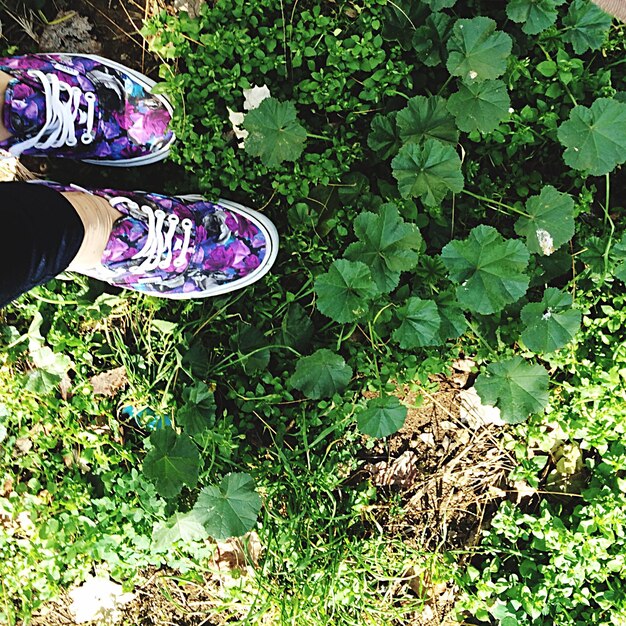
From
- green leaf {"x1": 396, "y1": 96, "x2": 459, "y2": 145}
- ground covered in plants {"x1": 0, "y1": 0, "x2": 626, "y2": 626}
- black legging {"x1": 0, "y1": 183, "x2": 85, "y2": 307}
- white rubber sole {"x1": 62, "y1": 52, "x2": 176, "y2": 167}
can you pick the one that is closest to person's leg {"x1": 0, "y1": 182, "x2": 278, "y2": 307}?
black legging {"x1": 0, "y1": 183, "x2": 85, "y2": 307}

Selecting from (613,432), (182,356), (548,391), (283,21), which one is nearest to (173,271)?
(182,356)

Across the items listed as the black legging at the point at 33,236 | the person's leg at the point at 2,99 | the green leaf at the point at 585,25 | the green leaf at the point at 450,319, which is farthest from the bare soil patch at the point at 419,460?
the green leaf at the point at 585,25

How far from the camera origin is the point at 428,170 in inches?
78.5

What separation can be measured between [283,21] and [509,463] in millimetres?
1787

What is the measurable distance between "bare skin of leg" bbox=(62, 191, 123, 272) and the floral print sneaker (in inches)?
13.9

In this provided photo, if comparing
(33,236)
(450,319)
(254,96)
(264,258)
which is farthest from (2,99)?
(450,319)

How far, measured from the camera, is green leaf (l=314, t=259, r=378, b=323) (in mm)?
1950

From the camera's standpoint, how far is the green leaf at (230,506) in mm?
2059

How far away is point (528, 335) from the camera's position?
2029mm

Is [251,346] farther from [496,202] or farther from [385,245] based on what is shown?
[496,202]

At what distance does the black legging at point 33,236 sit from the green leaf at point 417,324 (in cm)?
101

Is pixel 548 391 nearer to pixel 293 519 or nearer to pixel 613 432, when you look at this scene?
pixel 613 432

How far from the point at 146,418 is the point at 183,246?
0.68m

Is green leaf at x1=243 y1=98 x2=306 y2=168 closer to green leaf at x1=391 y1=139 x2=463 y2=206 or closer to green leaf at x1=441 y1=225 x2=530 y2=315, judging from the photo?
green leaf at x1=391 y1=139 x2=463 y2=206
